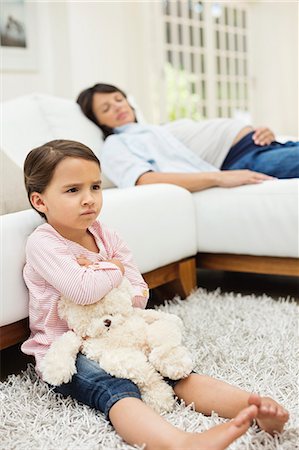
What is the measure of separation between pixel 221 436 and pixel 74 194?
66 cm

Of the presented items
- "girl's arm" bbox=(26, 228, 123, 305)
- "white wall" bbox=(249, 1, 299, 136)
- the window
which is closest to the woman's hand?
"girl's arm" bbox=(26, 228, 123, 305)

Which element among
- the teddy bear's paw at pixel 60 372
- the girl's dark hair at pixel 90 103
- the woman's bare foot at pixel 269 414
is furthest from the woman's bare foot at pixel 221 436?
the girl's dark hair at pixel 90 103

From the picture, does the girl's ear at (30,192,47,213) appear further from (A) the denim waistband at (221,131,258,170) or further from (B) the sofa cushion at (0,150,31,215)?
(A) the denim waistband at (221,131,258,170)

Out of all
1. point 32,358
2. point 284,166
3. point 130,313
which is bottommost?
point 32,358

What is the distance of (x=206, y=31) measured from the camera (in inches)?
196

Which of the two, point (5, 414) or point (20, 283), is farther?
point (20, 283)

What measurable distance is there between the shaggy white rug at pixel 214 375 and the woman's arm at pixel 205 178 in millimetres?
455

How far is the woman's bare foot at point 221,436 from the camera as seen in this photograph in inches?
38.0

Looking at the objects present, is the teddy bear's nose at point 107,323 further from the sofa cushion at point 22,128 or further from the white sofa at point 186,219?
the sofa cushion at point 22,128

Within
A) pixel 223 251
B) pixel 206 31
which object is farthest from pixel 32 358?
pixel 206 31

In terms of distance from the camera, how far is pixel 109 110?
2.45 m

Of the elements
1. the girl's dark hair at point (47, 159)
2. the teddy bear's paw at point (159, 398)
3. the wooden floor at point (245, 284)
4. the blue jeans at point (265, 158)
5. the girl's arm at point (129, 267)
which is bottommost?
the wooden floor at point (245, 284)

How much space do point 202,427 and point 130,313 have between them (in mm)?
328

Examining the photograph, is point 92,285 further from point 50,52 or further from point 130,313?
point 50,52
